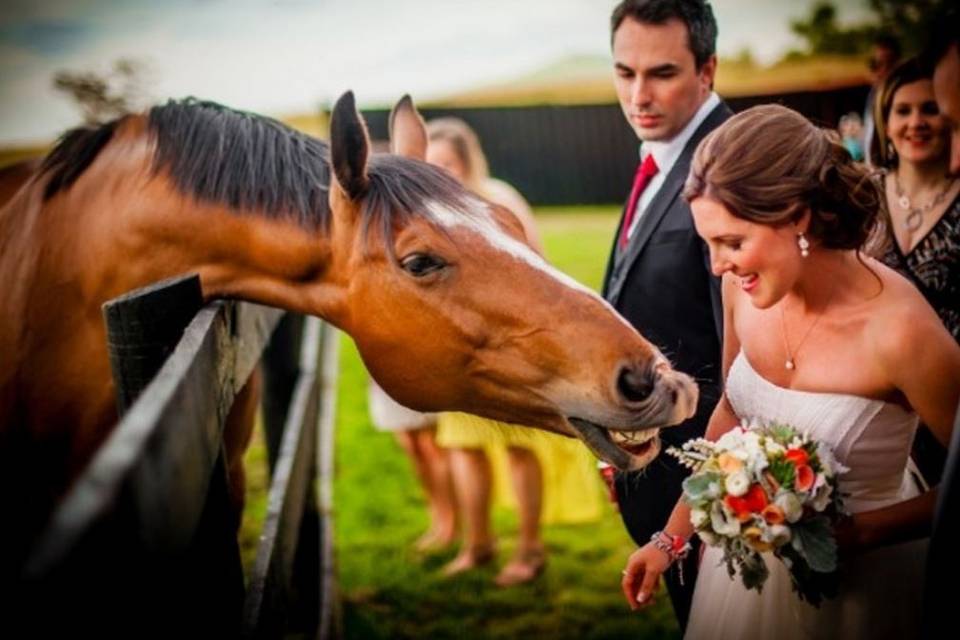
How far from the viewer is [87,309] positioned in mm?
2439

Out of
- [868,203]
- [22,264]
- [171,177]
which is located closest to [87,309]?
[22,264]

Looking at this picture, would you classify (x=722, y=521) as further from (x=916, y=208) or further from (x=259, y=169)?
(x=916, y=208)

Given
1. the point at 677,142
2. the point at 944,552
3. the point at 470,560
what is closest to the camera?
the point at 944,552

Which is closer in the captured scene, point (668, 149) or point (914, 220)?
point (668, 149)

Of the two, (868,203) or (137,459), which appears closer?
(137,459)

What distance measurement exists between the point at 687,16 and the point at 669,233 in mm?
724

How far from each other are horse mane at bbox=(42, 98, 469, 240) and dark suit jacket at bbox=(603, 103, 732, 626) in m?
0.65

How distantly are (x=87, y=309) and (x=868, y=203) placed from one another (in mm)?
2190

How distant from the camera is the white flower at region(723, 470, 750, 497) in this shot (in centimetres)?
182

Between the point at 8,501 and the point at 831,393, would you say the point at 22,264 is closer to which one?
the point at 8,501

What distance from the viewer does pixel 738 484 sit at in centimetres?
183

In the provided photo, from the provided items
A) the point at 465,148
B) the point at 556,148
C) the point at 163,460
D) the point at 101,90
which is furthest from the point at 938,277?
the point at 556,148

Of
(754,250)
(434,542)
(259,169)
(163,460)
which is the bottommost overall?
(434,542)

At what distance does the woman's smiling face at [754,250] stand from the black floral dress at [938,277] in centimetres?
136
